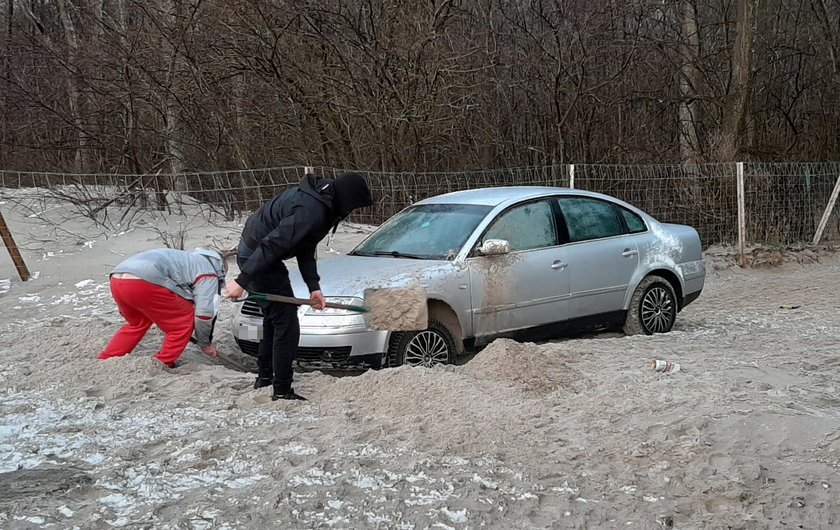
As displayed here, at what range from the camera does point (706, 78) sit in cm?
1962

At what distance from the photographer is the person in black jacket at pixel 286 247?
559cm

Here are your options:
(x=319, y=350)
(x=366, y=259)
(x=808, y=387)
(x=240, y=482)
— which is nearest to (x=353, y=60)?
(x=366, y=259)

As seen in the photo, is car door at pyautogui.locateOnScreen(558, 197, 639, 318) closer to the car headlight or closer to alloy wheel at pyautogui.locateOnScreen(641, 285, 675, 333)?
alloy wheel at pyautogui.locateOnScreen(641, 285, 675, 333)

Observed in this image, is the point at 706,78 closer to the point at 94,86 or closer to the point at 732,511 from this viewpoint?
the point at 94,86

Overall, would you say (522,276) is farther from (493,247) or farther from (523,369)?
(523,369)

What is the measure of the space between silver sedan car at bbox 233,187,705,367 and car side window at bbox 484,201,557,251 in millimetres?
12

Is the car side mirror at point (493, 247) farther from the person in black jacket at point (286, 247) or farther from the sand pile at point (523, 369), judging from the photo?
the person in black jacket at point (286, 247)

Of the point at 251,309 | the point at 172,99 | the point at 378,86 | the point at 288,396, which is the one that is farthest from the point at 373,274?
the point at 172,99

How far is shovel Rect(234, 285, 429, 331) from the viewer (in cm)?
666

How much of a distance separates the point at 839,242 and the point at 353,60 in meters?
9.98

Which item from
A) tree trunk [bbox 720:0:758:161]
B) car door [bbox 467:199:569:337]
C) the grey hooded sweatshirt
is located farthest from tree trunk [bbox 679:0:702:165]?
the grey hooded sweatshirt

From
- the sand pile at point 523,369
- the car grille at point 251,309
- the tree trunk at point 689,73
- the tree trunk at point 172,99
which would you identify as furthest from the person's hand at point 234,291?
the tree trunk at point 689,73

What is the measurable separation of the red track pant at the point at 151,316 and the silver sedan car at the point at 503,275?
587mm

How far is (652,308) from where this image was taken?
8.79 meters
